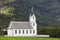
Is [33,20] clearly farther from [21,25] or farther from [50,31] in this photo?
[50,31]

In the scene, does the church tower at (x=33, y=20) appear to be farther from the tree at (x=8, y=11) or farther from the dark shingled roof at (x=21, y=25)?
the tree at (x=8, y=11)

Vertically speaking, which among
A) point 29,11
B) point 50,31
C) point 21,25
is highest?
point 29,11

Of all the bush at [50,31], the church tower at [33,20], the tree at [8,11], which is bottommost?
the bush at [50,31]

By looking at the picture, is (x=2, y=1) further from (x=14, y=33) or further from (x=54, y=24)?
(x=54, y=24)

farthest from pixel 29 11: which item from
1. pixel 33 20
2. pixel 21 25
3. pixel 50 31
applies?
pixel 50 31

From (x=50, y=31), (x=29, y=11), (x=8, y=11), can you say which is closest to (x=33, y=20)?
(x=29, y=11)

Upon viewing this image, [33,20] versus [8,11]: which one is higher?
[8,11]

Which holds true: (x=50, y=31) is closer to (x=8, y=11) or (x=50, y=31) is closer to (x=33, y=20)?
(x=33, y=20)

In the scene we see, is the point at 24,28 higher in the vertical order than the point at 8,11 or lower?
lower

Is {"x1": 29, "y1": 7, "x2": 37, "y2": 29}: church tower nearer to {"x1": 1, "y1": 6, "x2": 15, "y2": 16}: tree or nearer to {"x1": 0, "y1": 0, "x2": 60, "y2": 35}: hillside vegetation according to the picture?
{"x1": 0, "y1": 0, "x2": 60, "y2": 35}: hillside vegetation

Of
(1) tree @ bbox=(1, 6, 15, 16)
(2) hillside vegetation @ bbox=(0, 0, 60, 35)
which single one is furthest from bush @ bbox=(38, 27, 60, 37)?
(1) tree @ bbox=(1, 6, 15, 16)

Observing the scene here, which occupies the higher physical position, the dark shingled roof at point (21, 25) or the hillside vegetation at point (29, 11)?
the hillside vegetation at point (29, 11)

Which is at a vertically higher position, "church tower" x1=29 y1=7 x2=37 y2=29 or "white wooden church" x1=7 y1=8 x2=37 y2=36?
"church tower" x1=29 y1=7 x2=37 y2=29

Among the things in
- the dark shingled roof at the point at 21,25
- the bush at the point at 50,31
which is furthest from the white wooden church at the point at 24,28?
the bush at the point at 50,31
